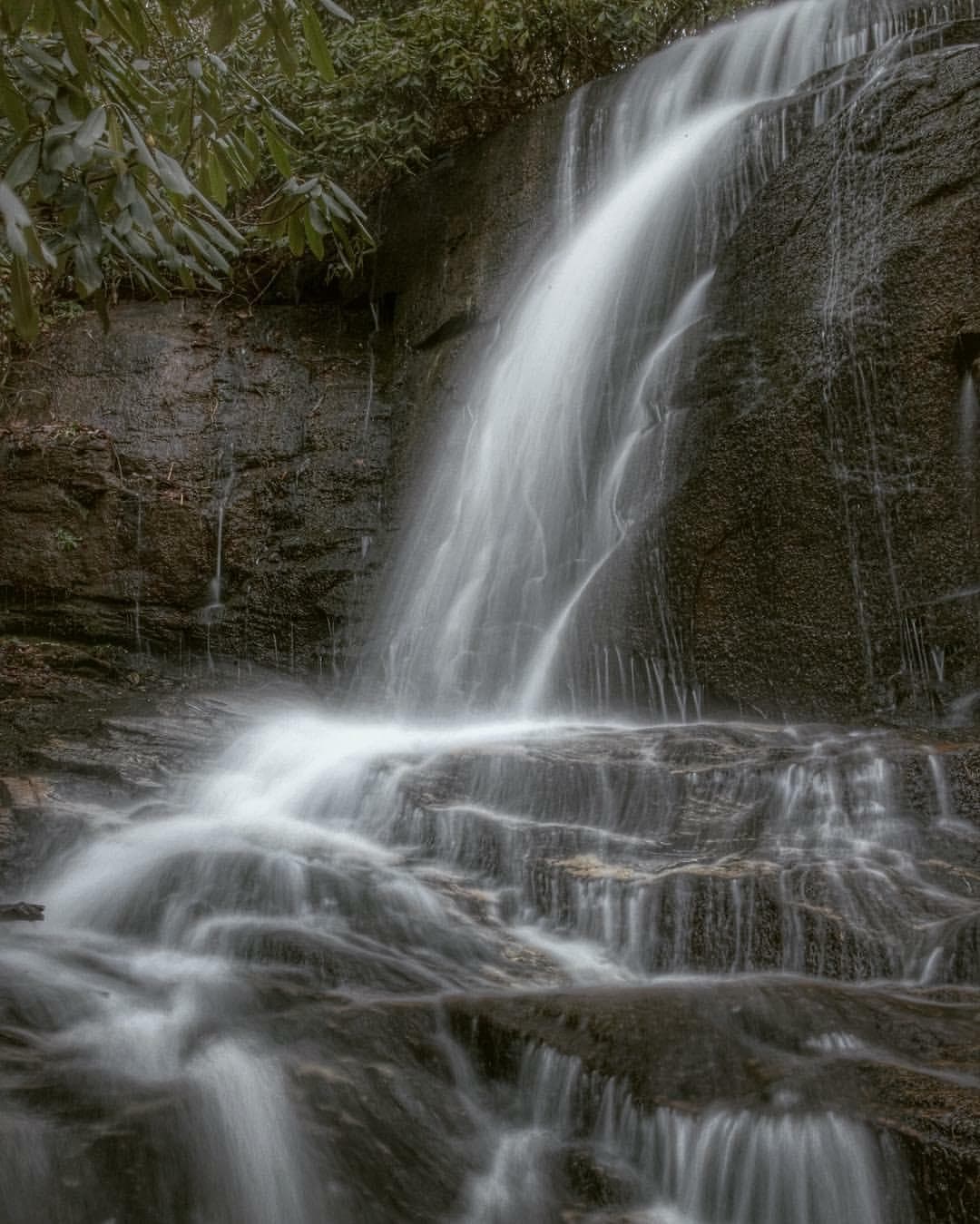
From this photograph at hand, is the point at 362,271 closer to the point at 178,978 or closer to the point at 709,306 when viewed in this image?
the point at 709,306

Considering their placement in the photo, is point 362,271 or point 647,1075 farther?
point 362,271

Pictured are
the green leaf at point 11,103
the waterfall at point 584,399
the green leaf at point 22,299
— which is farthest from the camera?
the waterfall at point 584,399

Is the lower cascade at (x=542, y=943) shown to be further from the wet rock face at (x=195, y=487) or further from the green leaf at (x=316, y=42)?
the green leaf at (x=316, y=42)

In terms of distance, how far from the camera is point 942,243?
249 inches

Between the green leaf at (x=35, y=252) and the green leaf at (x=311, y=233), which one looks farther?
the green leaf at (x=311, y=233)

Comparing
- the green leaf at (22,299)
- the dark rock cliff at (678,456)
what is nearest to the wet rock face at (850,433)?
the dark rock cliff at (678,456)

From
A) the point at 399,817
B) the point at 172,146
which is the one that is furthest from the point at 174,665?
the point at 172,146

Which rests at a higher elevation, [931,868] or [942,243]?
[942,243]

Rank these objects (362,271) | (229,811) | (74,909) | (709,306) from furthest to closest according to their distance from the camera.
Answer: (362,271), (709,306), (229,811), (74,909)

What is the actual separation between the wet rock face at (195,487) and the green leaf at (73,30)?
5.98 m

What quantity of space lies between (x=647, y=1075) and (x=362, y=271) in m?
8.65

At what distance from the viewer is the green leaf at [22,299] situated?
2645 millimetres

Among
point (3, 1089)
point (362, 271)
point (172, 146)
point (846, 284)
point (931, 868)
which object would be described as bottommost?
point (3, 1089)

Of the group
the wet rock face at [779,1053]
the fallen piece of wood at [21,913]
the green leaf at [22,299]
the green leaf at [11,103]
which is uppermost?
the green leaf at [11,103]
